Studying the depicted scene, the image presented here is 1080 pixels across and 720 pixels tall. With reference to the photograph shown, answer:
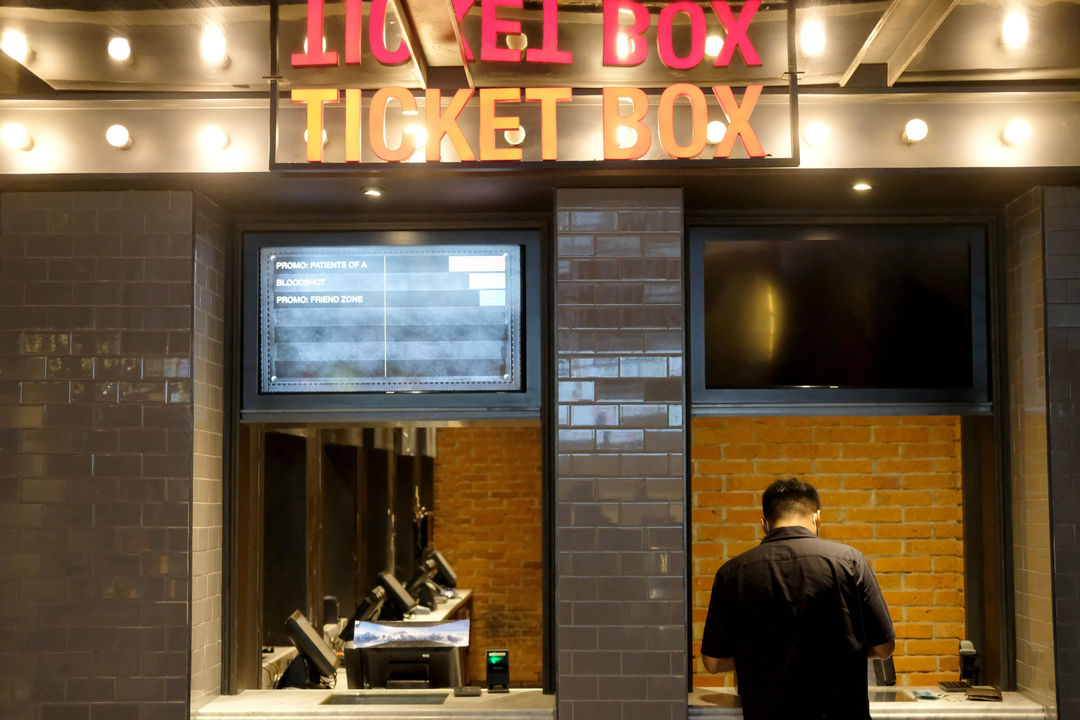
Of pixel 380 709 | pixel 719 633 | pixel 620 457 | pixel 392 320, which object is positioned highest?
pixel 392 320

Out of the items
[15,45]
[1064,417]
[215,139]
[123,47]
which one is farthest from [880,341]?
[15,45]

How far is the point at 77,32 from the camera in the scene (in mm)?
3740

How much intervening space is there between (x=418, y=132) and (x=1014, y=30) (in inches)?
86.7

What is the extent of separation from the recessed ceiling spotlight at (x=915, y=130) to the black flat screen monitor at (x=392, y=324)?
5.18 feet

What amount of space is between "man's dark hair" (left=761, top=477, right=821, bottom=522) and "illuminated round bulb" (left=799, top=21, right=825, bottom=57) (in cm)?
157

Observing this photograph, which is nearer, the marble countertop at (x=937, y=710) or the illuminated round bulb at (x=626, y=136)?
the illuminated round bulb at (x=626, y=136)

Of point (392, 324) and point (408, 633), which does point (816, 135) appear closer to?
point (392, 324)

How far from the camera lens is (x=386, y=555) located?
8.88m

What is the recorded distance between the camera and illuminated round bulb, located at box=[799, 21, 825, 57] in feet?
12.2

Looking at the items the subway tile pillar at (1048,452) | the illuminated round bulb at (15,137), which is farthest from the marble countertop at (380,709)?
the illuminated round bulb at (15,137)

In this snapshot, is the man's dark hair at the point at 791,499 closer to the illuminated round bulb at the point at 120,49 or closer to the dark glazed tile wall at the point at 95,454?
the dark glazed tile wall at the point at 95,454

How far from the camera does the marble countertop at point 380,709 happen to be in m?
4.22

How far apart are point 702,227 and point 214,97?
82.4 inches

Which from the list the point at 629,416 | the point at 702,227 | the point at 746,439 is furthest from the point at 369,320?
the point at 746,439
